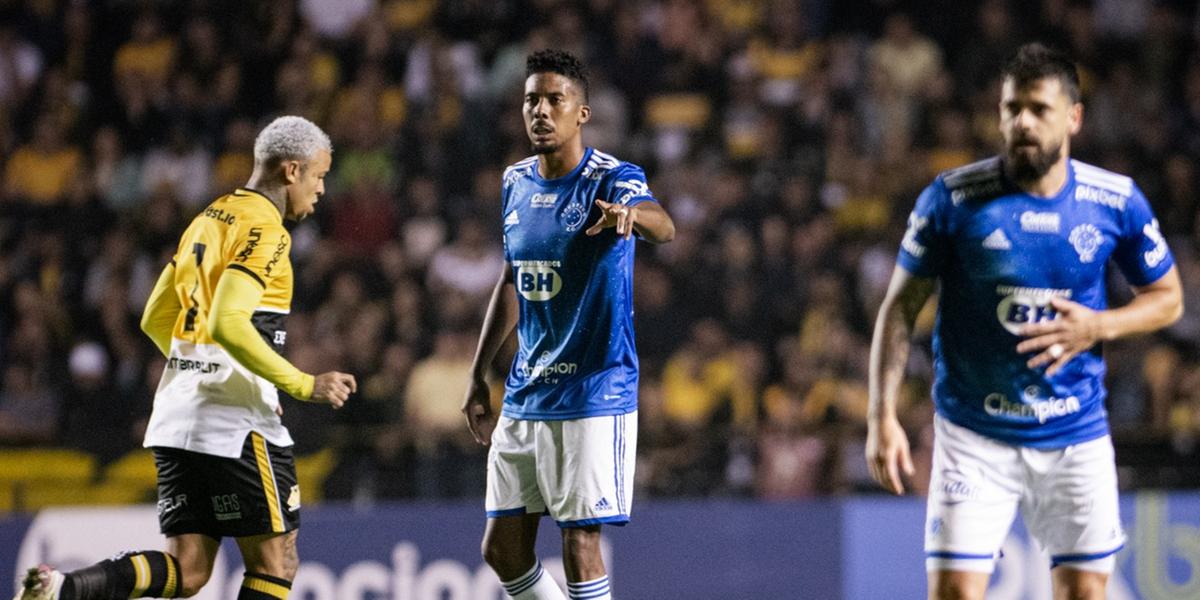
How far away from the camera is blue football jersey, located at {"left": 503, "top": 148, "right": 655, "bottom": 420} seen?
6070 mm

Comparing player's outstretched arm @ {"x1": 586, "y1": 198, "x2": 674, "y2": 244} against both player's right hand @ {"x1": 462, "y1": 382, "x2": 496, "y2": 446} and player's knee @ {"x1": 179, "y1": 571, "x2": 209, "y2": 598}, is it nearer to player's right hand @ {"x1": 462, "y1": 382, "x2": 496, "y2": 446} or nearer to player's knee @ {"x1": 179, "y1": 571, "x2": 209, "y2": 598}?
player's right hand @ {"x1": 462, "y1": 382, "x2": 496, "y2": 446}

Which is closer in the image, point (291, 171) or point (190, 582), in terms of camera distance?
point (190, 582)

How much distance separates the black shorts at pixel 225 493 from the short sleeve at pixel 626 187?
1.76 meters

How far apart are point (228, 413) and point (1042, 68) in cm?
342

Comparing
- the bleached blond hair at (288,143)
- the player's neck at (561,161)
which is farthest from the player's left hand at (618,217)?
the bleached blond hair at (288,143)

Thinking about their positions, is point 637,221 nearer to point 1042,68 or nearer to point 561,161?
point 561,161

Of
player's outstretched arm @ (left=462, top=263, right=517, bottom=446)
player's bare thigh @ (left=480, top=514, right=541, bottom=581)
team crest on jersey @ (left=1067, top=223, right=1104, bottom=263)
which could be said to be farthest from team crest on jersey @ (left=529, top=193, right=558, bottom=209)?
team crest on jersey @ (left=1067, top=223, right=1104, bottom=263)

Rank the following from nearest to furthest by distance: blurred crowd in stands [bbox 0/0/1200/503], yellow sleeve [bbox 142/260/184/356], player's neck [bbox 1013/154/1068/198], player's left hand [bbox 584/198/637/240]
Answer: player's neck [bbox 1013/154/1068/198], player's left hand [bbox 584/198/637/240], yellow sleeve [bbox 142/260/184/356], blurred crowd in stands [bbox 0/0/1200/503]

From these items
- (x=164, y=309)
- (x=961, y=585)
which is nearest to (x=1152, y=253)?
(x=961, y=585)

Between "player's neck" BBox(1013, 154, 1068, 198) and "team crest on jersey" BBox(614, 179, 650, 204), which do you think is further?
"team crest on jersey" BBox(614, 179, 650, 204)

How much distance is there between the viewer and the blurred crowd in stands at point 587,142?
11.3m

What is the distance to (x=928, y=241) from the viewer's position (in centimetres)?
519

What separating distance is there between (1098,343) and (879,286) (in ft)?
24.8

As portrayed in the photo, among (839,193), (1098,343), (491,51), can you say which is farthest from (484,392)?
(491,51)
